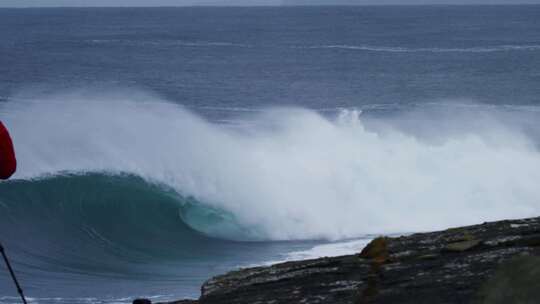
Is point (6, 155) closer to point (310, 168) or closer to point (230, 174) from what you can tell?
point (230, 174)

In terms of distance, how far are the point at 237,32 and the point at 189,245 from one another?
2977 inches

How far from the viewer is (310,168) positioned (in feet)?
77.3

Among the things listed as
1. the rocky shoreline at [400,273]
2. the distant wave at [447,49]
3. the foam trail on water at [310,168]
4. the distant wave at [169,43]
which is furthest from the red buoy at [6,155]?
the distant wave at [169,43]

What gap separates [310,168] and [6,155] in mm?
19548

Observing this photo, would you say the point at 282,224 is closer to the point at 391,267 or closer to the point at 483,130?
the point at 483,130

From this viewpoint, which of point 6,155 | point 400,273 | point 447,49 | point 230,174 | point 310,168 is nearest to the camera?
point 6,155

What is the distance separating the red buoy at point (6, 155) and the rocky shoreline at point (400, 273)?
1.06 m

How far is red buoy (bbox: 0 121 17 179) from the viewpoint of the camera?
404cm

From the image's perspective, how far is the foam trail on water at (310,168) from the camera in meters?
20.9

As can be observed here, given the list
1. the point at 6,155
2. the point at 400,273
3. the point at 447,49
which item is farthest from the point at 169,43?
the point at 6,155

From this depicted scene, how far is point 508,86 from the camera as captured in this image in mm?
47062

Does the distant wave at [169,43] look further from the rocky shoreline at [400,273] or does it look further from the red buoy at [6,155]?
the red buoy at [6,155]

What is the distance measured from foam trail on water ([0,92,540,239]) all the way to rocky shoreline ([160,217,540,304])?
14.5 m

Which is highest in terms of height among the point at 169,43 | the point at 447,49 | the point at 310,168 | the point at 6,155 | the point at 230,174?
the point at 169,43
